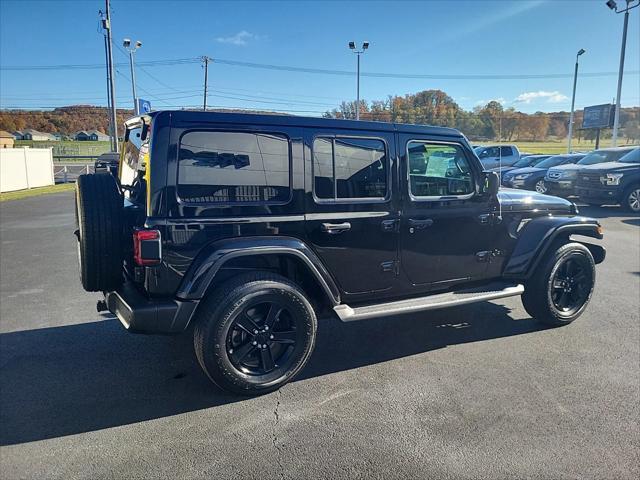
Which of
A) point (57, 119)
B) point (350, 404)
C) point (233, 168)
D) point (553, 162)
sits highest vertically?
point (57, 119)

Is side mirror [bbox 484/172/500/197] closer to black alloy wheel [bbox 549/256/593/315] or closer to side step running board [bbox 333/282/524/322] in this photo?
side step running board [bbox 333/282/524/322]

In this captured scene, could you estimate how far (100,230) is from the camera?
3225mm

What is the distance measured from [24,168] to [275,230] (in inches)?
879

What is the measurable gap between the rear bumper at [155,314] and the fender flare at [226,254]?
82mm

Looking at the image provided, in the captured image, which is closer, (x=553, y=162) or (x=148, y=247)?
(x=148, y=247)

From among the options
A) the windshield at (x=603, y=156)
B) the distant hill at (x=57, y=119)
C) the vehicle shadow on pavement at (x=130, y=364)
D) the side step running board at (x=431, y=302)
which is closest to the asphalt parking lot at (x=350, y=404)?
the vehicle shadow on pavement at (x=130, y=364)

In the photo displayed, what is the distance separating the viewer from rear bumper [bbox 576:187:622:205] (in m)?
13.0

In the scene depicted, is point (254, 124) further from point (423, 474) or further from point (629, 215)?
point (629, 215)

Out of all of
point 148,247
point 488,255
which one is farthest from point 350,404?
point 488,255

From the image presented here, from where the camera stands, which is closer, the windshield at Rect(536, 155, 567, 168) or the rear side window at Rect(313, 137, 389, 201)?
the rear side window at Rect(313, 137, 389, 201)

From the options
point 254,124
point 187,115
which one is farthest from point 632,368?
point 187,115

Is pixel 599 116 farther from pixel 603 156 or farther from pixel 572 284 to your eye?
pixel 572 284

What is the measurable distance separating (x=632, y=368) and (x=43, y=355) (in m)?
5.01

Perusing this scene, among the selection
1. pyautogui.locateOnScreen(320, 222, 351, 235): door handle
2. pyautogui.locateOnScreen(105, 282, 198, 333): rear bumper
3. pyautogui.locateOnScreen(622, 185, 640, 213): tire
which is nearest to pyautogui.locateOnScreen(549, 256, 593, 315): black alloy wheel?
pyautogui.locateOnScreen(320, 222, 351, 235): door handle
